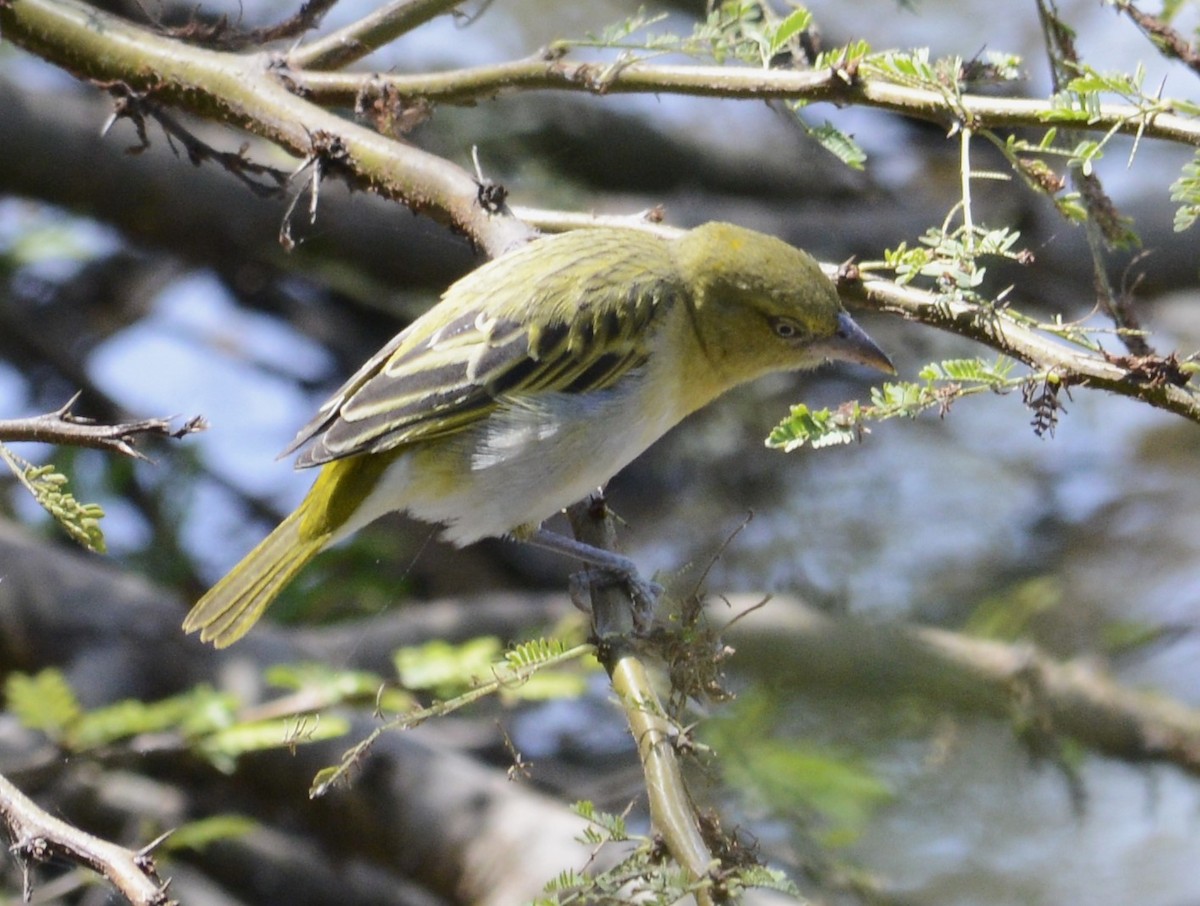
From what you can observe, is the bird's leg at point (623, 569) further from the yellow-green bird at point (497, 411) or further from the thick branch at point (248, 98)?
the thick branch at point (248, 98)

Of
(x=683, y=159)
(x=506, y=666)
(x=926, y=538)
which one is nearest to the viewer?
(x=506, y=666)

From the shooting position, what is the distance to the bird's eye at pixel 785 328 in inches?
171

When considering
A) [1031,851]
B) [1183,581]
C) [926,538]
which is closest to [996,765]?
[1031,851]

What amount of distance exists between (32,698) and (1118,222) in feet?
10.5

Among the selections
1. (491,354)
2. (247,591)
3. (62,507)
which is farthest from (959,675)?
(62,507)

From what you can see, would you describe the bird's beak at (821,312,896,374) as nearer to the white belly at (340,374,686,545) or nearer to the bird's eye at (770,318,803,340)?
the bird's eye at (770,318,803,340)

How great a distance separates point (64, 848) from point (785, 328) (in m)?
2.83

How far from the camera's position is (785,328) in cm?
438

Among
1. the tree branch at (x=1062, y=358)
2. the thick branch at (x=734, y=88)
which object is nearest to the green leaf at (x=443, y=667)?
the thick branch at (x=734, y=88)

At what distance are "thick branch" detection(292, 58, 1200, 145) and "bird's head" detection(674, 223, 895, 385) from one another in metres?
0.89

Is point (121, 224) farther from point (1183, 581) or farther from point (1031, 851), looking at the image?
point (1183, 581)

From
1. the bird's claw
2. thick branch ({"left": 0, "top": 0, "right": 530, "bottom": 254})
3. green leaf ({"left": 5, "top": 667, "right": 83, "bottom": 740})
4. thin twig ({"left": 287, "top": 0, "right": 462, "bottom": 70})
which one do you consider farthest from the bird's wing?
green leaf ({"left": 5, "top": 667, "right": 83, "bottom": 740})

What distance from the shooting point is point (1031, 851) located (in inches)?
265

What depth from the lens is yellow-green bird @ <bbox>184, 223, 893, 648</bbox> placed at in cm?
386
